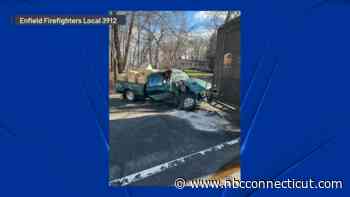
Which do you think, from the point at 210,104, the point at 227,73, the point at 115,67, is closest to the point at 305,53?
the point at 227,73

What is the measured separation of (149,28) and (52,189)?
1353mm

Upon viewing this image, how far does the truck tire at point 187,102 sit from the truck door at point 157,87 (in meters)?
0.11

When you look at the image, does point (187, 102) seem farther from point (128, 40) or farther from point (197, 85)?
point (128, 40)

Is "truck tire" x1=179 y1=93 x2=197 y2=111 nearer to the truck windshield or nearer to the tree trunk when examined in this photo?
the truck windshield

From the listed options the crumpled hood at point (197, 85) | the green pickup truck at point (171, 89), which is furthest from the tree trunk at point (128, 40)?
the crumpled hood at point (197, 85)

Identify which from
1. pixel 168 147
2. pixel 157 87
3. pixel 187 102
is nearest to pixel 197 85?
pixel 187 102

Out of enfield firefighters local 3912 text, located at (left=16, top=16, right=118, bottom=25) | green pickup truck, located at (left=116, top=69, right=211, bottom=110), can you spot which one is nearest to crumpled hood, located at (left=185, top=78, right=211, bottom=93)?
green pickup truck, located at (left=116, top=69, right=211, bottom=110)

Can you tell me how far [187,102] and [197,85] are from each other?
15cm

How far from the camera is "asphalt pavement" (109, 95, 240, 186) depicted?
2.62 meters

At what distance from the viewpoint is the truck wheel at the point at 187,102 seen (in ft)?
8.93

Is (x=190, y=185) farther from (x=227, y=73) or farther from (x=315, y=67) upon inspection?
(x=315, y=67)

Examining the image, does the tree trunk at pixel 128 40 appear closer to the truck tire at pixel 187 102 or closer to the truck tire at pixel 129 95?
the truck tire at pixel 129 95

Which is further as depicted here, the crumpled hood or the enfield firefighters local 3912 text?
→ the crumpled hood

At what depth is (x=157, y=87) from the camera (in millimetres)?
2756
